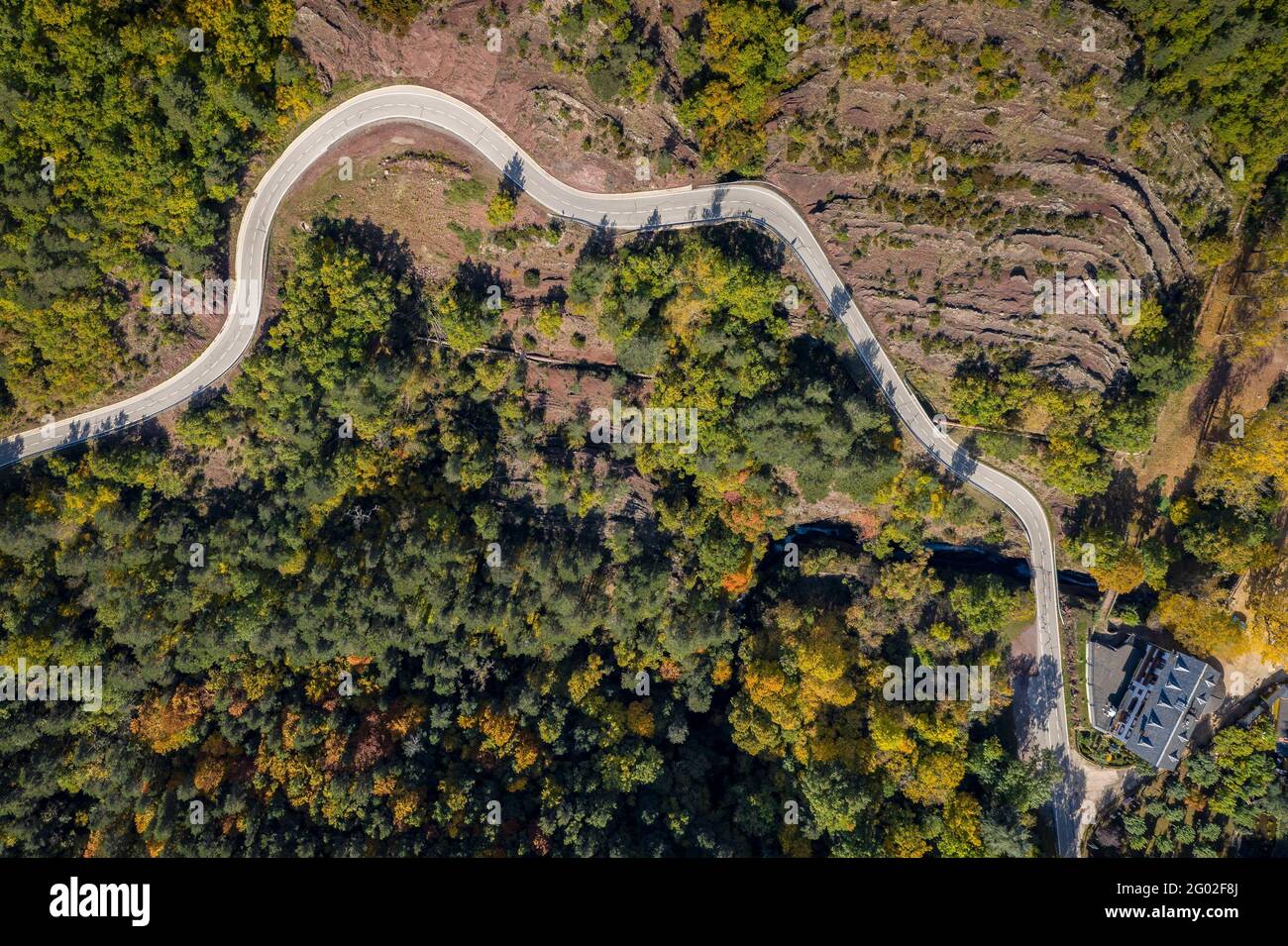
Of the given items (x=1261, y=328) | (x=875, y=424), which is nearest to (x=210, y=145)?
(x=875, y=424)

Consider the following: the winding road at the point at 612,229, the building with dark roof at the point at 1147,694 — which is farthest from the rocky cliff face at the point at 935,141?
the building with dark roof at the point at 1147,694

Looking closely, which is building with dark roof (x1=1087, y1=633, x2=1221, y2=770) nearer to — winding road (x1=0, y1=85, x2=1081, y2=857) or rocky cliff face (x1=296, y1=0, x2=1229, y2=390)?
winding road (x1=0, y1=85, x2=1081, y2=857)

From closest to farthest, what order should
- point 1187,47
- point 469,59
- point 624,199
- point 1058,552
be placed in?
point 1187,47 → point 469,59 → point 624,199 → point 1058,552

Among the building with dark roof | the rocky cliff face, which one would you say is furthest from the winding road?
the building with dark roof

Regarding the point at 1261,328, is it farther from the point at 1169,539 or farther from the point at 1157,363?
the point at 1169,539

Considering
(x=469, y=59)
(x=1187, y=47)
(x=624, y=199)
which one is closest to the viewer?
(x=1187, y=47)

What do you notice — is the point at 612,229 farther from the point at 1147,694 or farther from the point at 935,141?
the point at 1147,694
